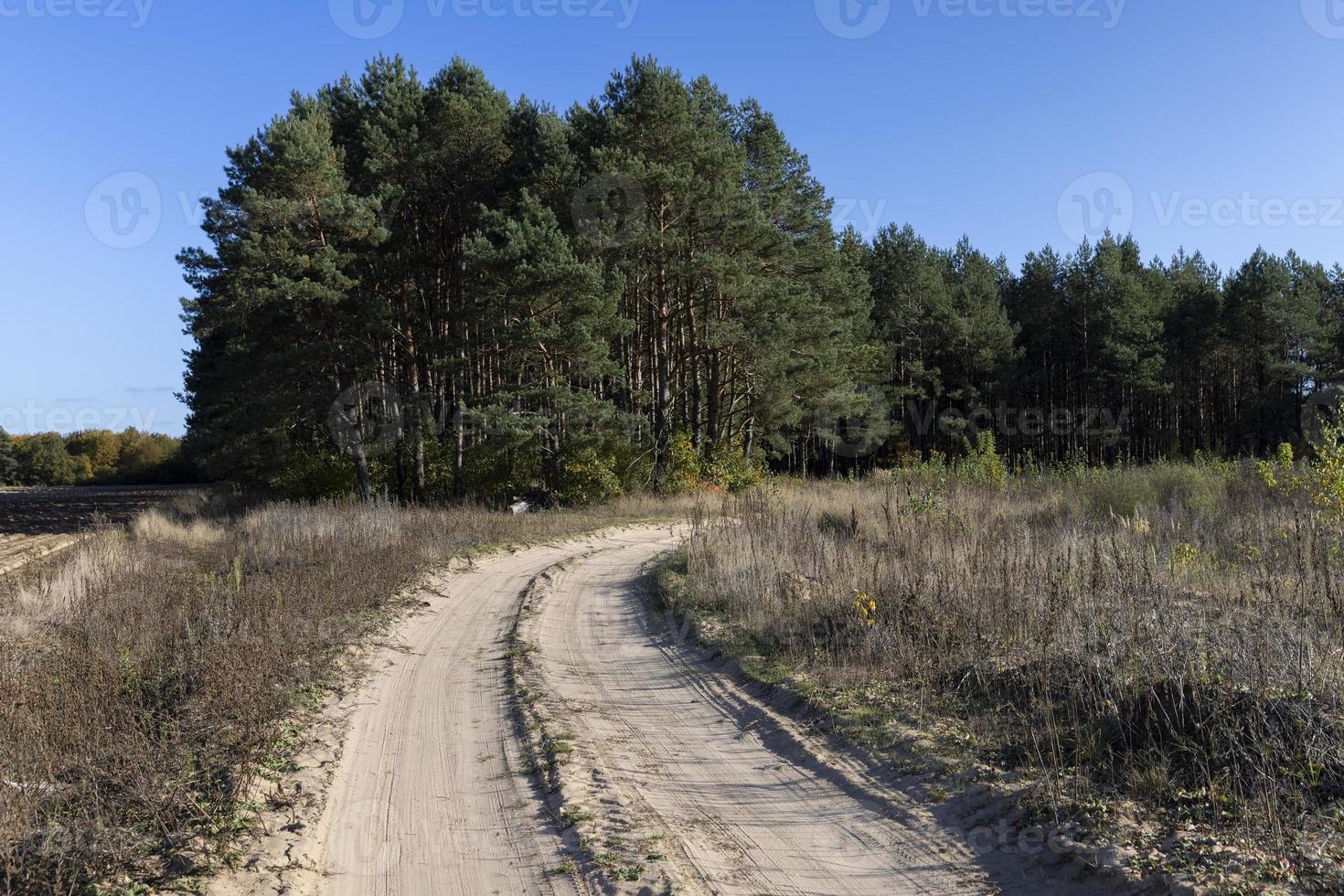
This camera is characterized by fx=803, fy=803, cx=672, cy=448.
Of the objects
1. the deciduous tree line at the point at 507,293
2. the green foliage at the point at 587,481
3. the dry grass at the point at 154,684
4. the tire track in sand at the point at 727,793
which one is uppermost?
the deciduous tree line at the point at 507,293

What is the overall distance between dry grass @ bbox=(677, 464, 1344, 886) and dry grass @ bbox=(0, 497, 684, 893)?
14.8 feet

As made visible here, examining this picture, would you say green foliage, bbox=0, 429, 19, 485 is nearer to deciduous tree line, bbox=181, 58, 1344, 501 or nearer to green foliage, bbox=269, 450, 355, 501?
deciduous tree line, bbox=181, 58, 1344, 501

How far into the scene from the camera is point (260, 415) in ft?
83.5

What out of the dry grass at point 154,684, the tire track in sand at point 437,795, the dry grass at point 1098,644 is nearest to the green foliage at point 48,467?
the dry grass at point 154,684

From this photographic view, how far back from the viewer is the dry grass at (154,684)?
4293 mm

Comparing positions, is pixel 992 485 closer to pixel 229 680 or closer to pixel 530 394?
pixel 530 394

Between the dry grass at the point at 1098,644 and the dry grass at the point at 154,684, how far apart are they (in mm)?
4515

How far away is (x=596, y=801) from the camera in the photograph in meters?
4.99

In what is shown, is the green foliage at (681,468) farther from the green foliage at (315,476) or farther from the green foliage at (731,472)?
the green foliage at (315,476)

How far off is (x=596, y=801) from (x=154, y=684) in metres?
4.55

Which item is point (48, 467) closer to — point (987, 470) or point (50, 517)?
point (50, 517)

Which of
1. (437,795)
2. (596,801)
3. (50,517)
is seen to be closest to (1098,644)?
(596,801)

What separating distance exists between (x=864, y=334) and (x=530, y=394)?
2734cm

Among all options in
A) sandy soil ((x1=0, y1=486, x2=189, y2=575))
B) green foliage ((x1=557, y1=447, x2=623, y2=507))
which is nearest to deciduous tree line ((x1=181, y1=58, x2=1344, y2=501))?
green foliage ((x1=557, y1=447, x2=623, y2=507))
